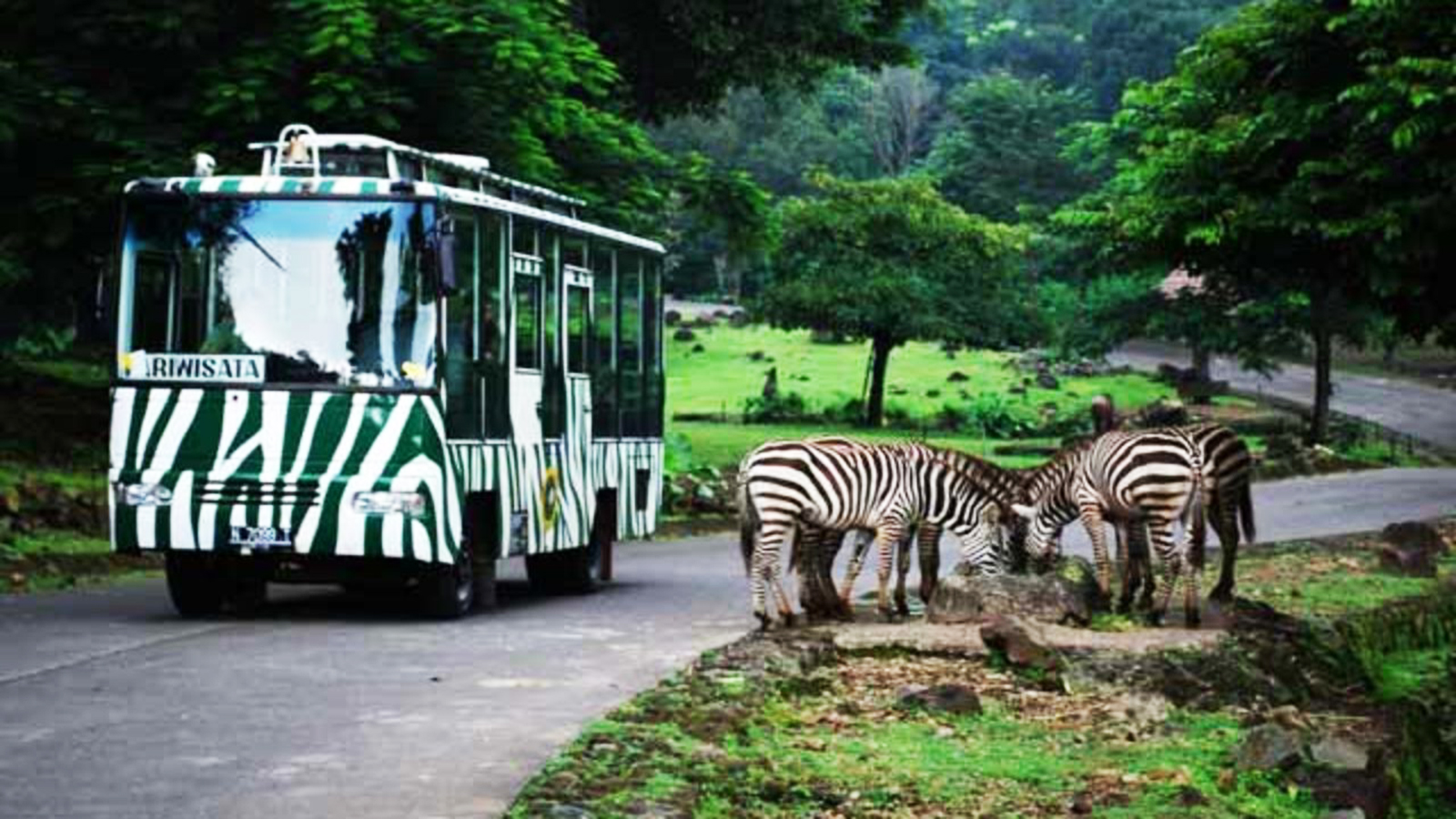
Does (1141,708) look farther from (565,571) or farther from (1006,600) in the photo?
(565,571)

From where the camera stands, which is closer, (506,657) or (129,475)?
(506,657)

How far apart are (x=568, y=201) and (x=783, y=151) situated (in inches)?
3534

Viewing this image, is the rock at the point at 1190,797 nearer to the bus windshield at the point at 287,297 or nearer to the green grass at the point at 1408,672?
the green grass at the point at 1408,672

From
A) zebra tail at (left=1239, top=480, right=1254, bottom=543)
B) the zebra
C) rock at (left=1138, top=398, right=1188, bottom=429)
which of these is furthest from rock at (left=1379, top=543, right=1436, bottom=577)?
rock at (left=1138, top=398, right=1188, bottom=429)

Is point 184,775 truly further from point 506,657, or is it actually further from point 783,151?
point 783,151

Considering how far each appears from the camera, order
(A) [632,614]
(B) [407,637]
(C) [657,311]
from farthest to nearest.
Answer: (C) [657,311] → (A) [632,614] → (B) [407,637]

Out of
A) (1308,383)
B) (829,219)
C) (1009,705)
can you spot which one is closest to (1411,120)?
(1009,705)

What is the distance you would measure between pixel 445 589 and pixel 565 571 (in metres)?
4.49

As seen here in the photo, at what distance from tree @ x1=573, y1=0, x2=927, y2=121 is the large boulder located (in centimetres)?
2044

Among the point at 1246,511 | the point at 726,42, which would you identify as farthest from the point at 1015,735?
the point at 726,42

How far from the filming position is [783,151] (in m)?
113

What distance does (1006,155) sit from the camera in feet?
318

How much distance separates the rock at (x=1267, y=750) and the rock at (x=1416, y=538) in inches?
594

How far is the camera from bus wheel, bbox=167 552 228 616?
20.1m
